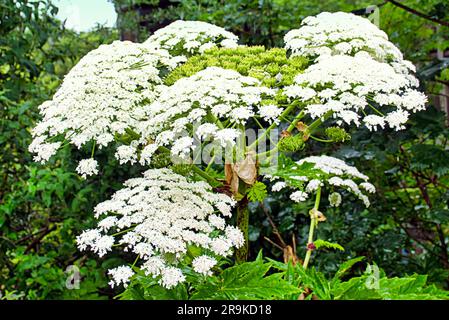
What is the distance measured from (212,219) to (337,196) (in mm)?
664

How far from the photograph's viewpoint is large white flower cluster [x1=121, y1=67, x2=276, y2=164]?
88cm

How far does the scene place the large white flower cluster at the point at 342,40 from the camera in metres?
1.08

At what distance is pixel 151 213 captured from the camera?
896 millimetres

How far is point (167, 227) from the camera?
871 mm

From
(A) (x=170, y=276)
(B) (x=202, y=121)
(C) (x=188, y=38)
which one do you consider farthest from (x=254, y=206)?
(A) (x=170, y=276)

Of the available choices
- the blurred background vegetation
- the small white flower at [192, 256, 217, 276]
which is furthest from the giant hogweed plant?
the blurred background vegetation

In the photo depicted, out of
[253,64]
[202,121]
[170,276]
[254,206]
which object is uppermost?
[253,64]

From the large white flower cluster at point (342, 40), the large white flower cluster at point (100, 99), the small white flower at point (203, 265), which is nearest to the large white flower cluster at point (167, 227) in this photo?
the small white flower at point (203, 265)

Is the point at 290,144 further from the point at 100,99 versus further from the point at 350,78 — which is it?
the point at 100,99

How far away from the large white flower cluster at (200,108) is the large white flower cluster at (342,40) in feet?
0.71

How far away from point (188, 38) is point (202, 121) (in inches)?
10.6

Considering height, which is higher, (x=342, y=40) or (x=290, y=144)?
(x=342, y=40)
